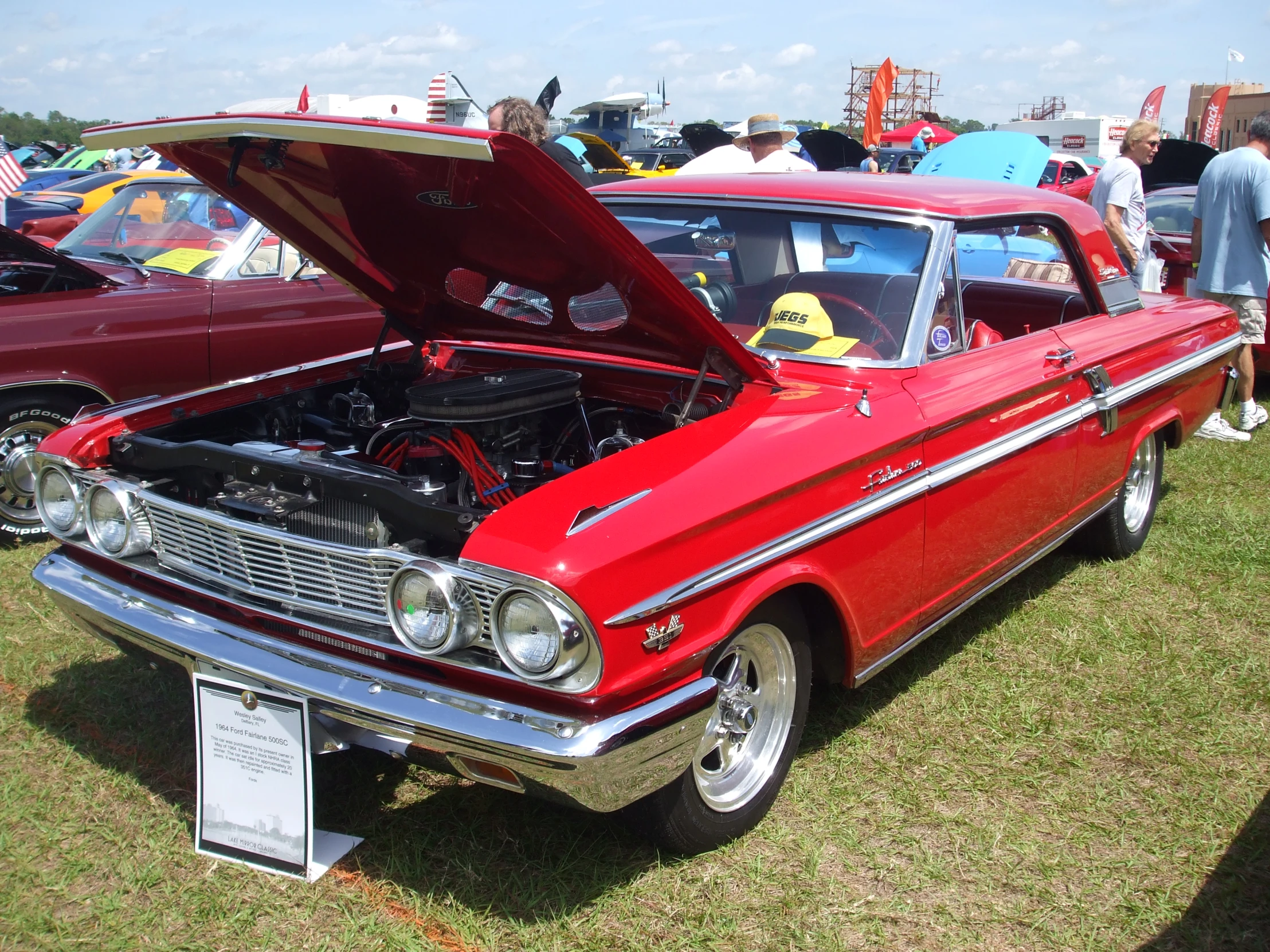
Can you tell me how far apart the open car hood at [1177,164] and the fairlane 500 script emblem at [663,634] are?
10913 millimetres

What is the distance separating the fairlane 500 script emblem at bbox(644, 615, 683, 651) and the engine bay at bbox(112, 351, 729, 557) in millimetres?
429

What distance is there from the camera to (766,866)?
2543mm

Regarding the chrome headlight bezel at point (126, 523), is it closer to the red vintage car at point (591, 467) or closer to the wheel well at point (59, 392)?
the red vintage car at point (591, 467)

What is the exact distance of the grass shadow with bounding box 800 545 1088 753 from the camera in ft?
10.5

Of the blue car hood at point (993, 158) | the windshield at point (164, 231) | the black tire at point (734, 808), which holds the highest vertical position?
the blue car hood at point (993, 158)

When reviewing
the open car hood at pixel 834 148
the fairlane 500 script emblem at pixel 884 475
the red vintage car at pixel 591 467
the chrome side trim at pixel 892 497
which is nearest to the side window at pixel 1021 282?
the red vintage car at pixel 591 467

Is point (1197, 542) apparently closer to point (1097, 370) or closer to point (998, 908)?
point (1097, 370)

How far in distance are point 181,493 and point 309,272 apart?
2.87 metres

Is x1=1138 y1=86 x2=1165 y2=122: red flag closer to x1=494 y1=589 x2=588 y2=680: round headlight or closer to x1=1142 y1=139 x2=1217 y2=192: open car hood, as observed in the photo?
x1=1142 y1=139 x2=1217 y2=192: open car hood

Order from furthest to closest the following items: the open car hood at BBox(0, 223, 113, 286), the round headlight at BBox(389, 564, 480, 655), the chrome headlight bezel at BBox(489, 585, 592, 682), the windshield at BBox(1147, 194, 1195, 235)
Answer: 1. the windshield at BBox(1147, 194, 1195, 235)
2. the open car hood at BBox(0, 223, 113, 286)
3. the round headlight at BBox(389, 564, 480, 655)
4. the chrome headlight bezel at BBox(489, 585, 592, 682)

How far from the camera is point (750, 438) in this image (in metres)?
2.53

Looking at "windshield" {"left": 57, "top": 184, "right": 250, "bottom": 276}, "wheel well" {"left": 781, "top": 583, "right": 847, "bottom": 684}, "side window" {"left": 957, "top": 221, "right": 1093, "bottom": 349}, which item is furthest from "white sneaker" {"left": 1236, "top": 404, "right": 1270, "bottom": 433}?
"windshield" {"left": 57, "top": 184, "right": 250, "bottom": 276}

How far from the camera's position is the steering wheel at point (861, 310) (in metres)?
2.97

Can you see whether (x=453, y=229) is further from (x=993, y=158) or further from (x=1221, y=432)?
(x=993, y=158)
